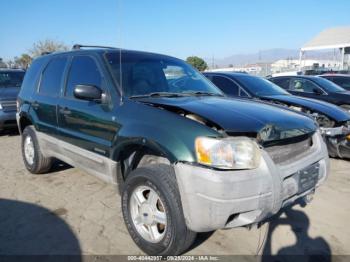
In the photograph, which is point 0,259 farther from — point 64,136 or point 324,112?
point 324,112

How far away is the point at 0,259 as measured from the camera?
3014 millimetres

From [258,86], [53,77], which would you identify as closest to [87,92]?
[53,77]

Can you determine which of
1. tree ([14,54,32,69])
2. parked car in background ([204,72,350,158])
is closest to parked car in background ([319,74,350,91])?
parked car in background ([204,72,350,158])

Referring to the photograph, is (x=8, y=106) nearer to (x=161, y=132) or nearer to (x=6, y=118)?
(x=6, y=118)

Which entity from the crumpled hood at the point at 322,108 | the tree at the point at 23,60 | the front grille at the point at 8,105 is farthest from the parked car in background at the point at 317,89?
the tree at the point at 23,60

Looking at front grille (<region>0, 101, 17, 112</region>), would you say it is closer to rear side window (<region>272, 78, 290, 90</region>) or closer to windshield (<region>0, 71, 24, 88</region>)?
windshield (<region>0, 71, 24, 88</region>)

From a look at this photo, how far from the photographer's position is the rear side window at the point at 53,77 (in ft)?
14.6

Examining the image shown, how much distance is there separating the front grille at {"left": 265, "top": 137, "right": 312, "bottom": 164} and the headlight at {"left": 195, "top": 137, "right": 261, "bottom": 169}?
1.08 ft

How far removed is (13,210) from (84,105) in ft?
5.05

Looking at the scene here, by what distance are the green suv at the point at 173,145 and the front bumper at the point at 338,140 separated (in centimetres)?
267

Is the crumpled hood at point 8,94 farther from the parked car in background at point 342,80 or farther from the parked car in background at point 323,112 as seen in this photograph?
the parked car in background at point 342,80

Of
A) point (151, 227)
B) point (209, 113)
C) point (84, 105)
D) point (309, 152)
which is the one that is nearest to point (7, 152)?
point (84, 105)

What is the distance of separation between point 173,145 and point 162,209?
0.67m

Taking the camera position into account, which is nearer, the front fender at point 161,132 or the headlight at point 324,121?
the front fender at point 161,132
